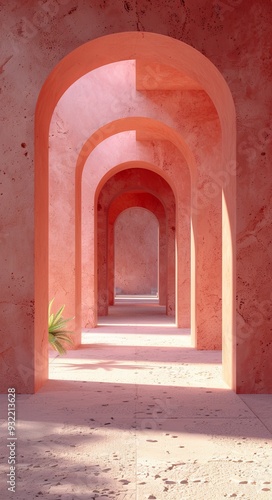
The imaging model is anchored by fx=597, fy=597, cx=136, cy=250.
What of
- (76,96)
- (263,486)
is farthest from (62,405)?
(76,96)

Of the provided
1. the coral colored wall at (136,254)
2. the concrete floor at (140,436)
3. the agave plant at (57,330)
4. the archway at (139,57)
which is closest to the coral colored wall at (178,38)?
the archway at (139,57)

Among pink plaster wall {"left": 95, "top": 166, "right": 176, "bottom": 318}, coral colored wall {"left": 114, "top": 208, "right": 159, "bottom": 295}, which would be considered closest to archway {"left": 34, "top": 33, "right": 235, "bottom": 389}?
pink plaster wall {"left": 95, "top": 166, "right": 176, "bottom": 318}

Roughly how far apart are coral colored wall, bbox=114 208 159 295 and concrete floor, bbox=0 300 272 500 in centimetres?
2063

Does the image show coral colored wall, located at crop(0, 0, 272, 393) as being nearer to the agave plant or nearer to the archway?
Result: the archway

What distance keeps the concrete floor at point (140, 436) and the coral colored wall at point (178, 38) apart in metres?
0.55

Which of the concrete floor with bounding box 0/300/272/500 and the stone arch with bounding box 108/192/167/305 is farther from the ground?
the stone arch with bounding box 108/192/167/305

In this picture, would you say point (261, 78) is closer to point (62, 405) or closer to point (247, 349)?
point (247, 349)

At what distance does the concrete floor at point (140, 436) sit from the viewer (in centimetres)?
302

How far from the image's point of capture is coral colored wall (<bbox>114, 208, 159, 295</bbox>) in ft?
90.4

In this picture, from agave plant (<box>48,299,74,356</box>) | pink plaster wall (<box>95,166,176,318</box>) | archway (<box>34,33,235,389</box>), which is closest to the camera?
archway (<box>34,33,235,389</box>)

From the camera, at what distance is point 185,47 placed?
559 centimetres

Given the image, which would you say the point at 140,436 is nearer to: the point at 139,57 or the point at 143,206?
the point at 139,57

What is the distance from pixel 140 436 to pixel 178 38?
11.6 ft

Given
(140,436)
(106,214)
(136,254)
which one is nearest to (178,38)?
(140,436)
